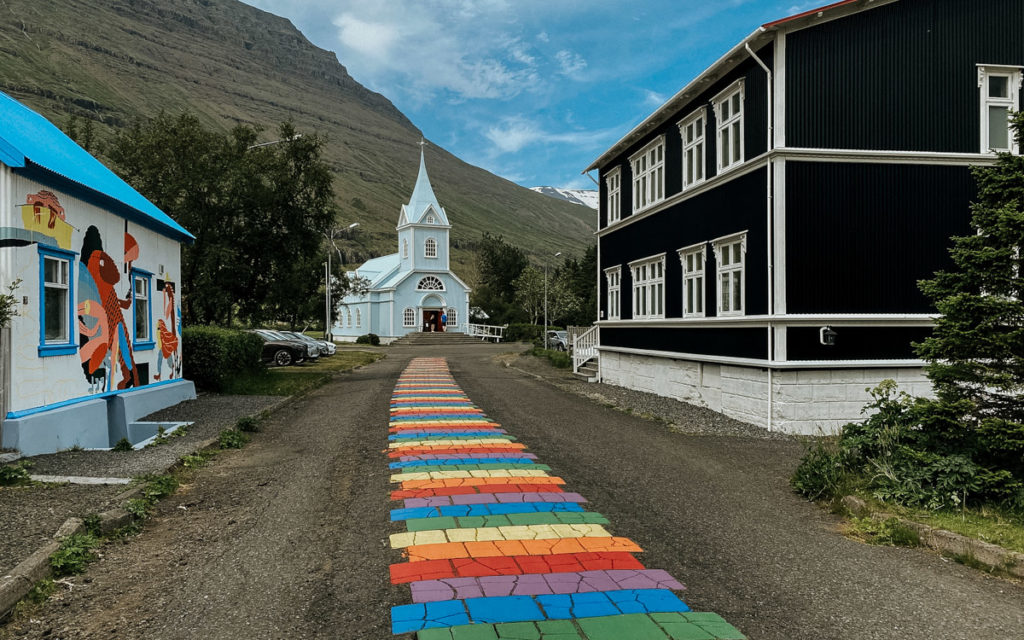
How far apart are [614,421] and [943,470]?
7.29 metres

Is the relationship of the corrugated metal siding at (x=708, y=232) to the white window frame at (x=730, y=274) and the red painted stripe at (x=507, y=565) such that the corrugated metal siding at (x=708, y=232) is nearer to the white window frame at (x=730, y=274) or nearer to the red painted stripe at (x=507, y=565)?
the white window frame at (x=730, y=274)

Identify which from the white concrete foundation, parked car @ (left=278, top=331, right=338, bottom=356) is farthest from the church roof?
the white concrete foundation

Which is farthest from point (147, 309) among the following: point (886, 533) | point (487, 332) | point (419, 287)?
point (487, 332)

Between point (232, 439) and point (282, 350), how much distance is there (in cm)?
2121

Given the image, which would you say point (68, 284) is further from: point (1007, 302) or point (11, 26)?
point (11, 26)

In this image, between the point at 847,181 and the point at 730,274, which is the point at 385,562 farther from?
the point at 847,181

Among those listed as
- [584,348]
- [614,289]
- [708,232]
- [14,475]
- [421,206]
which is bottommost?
[14,475]

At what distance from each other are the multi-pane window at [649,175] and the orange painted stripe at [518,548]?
1378 cm

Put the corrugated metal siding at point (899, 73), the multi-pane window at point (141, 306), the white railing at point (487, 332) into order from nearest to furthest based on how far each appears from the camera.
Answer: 1. the corrugated metal siding at point (899, 73)
2. the multi-pane window at point (141, 306)
3. the white railing at point (487, 332)

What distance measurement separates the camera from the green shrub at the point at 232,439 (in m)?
10.9

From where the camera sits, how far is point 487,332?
64.2 m

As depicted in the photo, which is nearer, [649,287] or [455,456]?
[455,456]

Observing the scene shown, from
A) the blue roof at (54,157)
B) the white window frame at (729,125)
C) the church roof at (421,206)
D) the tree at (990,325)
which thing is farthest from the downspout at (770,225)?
the church roof at (421,206)

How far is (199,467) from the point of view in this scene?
368 inches
